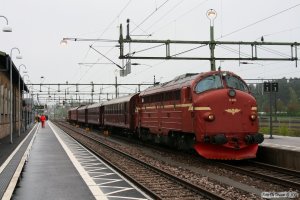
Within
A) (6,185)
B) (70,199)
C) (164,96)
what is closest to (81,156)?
(164,96)

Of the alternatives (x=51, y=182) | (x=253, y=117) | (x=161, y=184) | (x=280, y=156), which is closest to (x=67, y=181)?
(x=51, y=182)

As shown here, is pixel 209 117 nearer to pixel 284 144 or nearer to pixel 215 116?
pixel 215 116

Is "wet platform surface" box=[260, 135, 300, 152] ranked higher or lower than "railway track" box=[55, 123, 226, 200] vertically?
higher

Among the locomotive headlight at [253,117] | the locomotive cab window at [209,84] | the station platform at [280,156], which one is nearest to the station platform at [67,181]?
the locomotive cab window at [209,84]

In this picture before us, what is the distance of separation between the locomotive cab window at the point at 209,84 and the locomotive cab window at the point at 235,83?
35 centimetres

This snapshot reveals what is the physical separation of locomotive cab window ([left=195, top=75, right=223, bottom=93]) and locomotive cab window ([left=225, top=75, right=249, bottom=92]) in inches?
13.9

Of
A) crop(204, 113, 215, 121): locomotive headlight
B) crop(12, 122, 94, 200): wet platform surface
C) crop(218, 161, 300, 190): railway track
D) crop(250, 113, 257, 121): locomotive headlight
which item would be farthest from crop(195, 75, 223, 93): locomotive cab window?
crop(12, 122, 94, 200): wet platform surface

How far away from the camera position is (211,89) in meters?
17.4

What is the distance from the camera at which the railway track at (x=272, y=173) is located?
12.5 metres

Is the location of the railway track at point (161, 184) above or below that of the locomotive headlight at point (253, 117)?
below

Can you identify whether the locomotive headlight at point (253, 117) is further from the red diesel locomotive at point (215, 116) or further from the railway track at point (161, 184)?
the railway track at point (161, 184)

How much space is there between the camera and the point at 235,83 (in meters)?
17.9

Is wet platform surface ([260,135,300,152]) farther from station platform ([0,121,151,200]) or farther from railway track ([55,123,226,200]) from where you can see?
station platform ([0,121,151,200])

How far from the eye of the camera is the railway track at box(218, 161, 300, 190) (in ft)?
41.0
